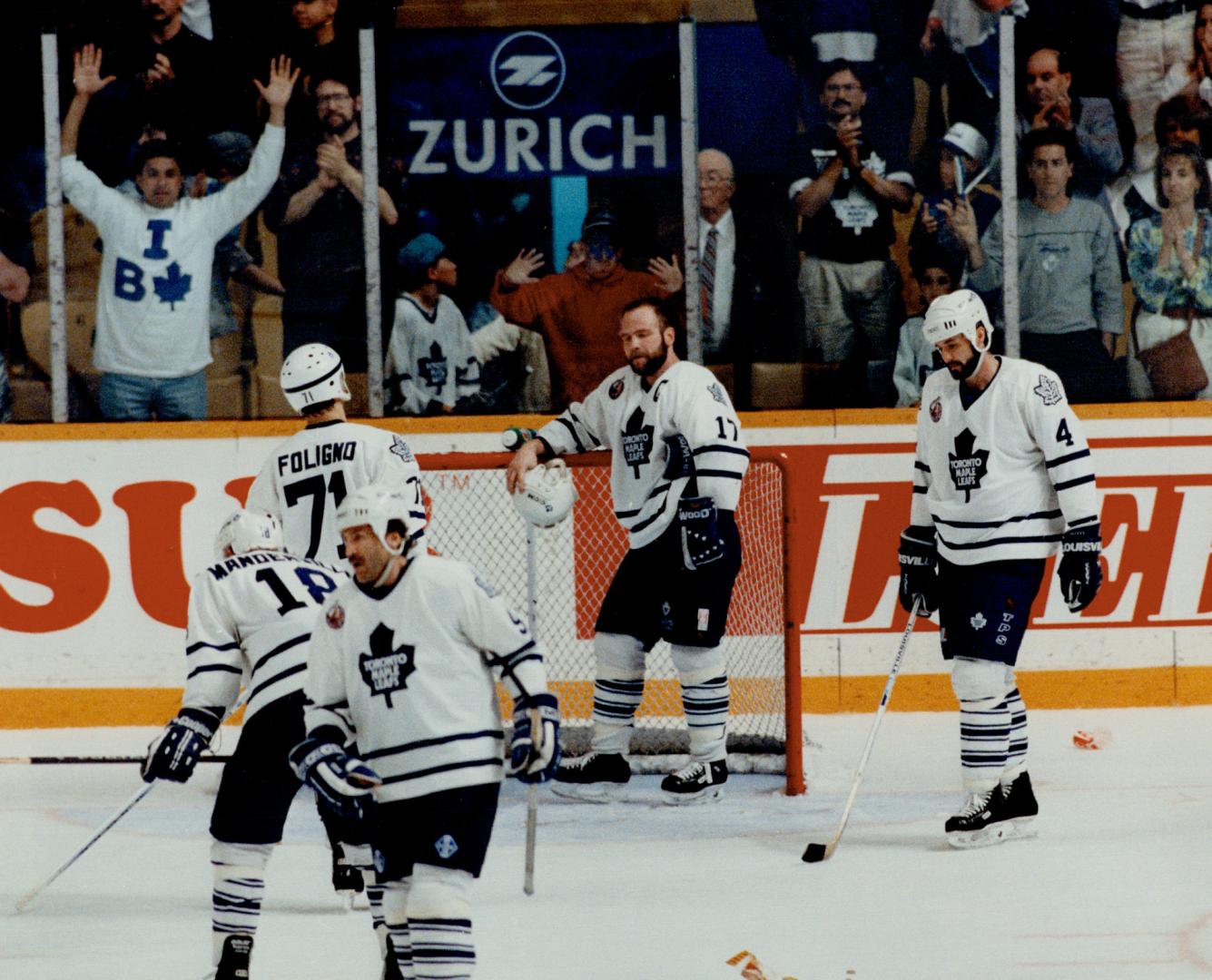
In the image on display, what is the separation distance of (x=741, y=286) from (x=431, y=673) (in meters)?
3.90

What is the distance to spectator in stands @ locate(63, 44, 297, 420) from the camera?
7.11 m

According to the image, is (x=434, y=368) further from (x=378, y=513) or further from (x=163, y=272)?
(x=378, y=513)

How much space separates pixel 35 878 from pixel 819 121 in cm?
396

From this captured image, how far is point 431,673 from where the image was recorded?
354cm

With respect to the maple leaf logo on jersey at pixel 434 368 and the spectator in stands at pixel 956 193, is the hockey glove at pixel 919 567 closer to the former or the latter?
A: the spectator in stands at pixel 956 193

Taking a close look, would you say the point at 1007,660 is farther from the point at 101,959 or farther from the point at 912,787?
the point at 101,959

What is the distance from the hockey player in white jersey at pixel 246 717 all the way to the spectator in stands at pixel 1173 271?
4.14 metres

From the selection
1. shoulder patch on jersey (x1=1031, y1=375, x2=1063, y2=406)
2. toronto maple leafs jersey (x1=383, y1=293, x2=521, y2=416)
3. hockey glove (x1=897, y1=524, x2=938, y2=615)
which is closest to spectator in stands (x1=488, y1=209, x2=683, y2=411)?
toronto maple leafs jersey (x1=383, y1=293, x2=521, y2=416)

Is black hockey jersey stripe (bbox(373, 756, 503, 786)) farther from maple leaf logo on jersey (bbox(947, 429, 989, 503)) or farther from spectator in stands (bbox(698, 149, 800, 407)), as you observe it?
spectator in stands (bbox(698, 149, 800, 407))

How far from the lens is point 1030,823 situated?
541cm

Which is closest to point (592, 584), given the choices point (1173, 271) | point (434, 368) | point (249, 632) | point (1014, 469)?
point (434, 368)

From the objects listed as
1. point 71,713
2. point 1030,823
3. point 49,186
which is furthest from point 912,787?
point 49,186

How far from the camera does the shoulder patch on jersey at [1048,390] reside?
526cm

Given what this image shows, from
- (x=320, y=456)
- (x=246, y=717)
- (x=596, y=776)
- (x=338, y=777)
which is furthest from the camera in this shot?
(x=596, y=776)
